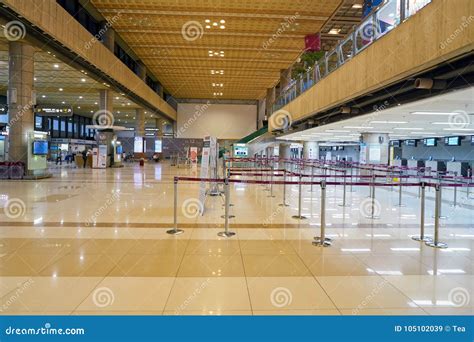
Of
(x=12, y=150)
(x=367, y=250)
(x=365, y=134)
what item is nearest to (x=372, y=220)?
(x=367, y=250)

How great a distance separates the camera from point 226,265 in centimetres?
434

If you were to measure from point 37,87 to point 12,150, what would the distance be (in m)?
12.2

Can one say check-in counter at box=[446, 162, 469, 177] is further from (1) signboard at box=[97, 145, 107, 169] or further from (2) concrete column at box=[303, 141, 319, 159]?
(1) signboard at box=[97, 145, 107, 169]

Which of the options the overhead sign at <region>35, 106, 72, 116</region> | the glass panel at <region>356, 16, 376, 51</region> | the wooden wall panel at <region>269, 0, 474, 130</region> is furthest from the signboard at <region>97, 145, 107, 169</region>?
the glass panel at <region>356, 16, 376, 51</region>

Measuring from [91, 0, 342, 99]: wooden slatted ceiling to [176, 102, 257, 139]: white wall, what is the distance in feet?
43.6

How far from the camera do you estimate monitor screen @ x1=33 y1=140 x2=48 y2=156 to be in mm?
14984

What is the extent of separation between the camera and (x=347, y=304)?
3.27 meters

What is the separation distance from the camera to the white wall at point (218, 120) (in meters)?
46.8

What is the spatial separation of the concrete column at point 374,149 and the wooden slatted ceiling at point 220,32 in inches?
278

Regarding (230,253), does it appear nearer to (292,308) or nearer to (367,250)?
(292,308)

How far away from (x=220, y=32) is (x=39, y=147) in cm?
1241

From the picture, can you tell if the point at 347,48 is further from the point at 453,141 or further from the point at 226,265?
the point at 453,141

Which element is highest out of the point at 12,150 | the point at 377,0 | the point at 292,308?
the point at 377,0

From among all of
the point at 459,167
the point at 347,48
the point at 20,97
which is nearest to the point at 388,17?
the point at 347,48
